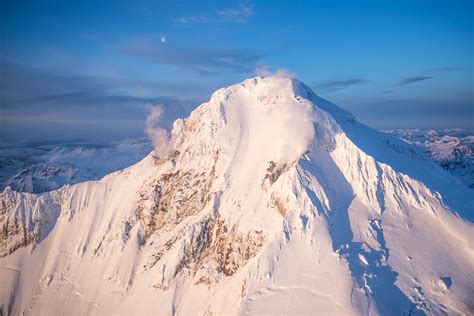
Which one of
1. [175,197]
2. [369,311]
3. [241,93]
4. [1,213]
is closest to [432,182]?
[369,311]

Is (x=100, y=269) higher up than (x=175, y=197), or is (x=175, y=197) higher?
(x=175, y=197)

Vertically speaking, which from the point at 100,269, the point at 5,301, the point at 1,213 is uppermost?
the point at 1,213

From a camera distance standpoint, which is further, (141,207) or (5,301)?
(5,301)

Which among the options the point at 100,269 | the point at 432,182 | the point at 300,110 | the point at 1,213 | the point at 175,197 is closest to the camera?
the point at 432,182

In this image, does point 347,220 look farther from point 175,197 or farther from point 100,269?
point 100,269

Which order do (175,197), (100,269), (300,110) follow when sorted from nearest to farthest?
(300,110), (175,197), (100,269)

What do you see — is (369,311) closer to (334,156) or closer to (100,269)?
(334,156)
